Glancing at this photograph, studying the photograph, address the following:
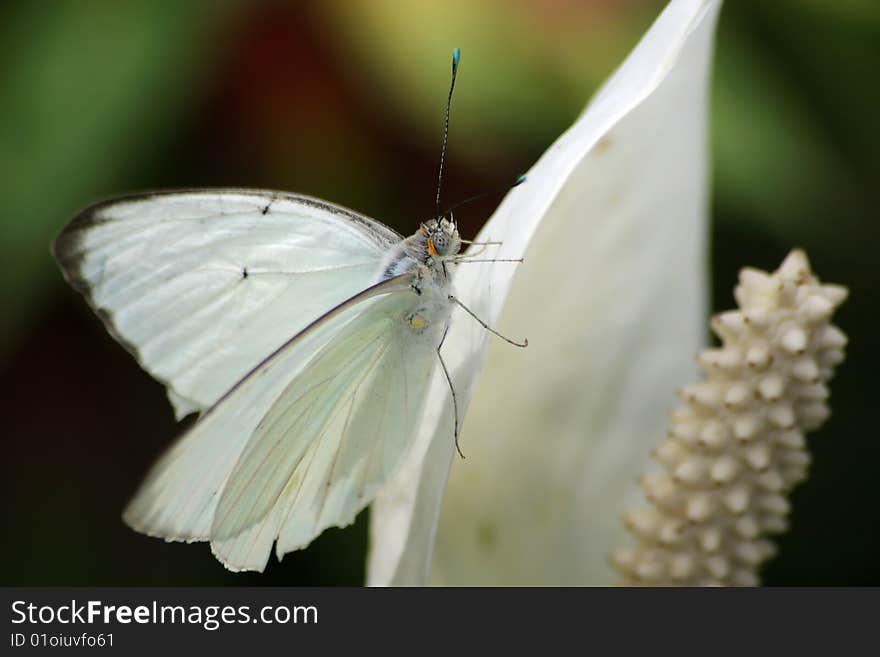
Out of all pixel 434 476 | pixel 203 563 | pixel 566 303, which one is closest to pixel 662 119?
pixel 566 303

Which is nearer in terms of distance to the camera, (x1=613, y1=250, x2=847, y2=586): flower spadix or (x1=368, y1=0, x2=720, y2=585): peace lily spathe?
(x1=613, y1=250, x2=847, y2=586): flower spadix

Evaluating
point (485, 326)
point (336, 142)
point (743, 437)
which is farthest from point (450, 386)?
point (336, 142)

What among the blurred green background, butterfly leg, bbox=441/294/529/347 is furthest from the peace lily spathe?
the blurred green background

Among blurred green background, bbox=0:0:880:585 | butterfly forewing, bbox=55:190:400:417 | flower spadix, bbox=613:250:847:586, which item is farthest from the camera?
blurred green background, bbox=0:0:880:585

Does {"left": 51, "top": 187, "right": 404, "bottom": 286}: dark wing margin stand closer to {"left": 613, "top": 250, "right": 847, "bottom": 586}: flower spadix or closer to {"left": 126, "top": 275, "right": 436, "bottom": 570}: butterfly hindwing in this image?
{"left": 126, "top": 275, "right": 436, "bottom": 570}: butterfly hindwing

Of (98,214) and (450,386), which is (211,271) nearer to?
(98,214)

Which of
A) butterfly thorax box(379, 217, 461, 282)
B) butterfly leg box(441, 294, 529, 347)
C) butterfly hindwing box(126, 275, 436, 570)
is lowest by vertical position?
butterfly hindwing box(126, 275, 436, 570)

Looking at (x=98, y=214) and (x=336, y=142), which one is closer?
(x=98, y=214)
